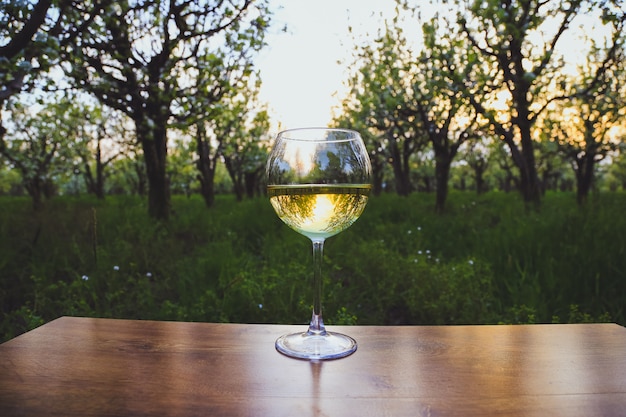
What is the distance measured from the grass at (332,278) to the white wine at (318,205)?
1.83 metres

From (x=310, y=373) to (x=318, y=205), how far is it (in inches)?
15.6

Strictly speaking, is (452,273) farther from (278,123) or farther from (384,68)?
(278,123)

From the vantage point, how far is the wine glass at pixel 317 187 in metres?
1.09

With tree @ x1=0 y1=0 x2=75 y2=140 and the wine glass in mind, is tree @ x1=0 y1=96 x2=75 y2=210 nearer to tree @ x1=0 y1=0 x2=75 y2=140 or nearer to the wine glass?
tree @ x1=0 y1=0 x2=75 y2=140

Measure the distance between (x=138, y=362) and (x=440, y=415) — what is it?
2.14 ft

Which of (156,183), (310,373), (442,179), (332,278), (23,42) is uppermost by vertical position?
(23,42)

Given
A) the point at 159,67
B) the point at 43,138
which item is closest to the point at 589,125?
the point at 159,67

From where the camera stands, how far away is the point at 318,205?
1.09 m

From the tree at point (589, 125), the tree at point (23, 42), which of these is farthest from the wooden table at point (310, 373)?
the tree at point (589, 125)

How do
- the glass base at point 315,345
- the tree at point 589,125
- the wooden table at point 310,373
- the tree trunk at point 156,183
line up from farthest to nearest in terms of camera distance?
1. the tree at point 589,125
2. the tree trunk at point 156,183
3. the glass base at point 315,345
4. the wooden table at point 310,373

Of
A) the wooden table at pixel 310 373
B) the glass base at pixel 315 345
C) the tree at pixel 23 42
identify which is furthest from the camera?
the tree at pixel 23 42

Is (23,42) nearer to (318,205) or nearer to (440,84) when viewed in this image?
(318,205)

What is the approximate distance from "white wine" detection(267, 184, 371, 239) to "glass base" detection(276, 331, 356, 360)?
26 centimetres

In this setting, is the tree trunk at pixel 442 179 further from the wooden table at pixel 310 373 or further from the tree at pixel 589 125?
the wooden table at pixel 310 373
